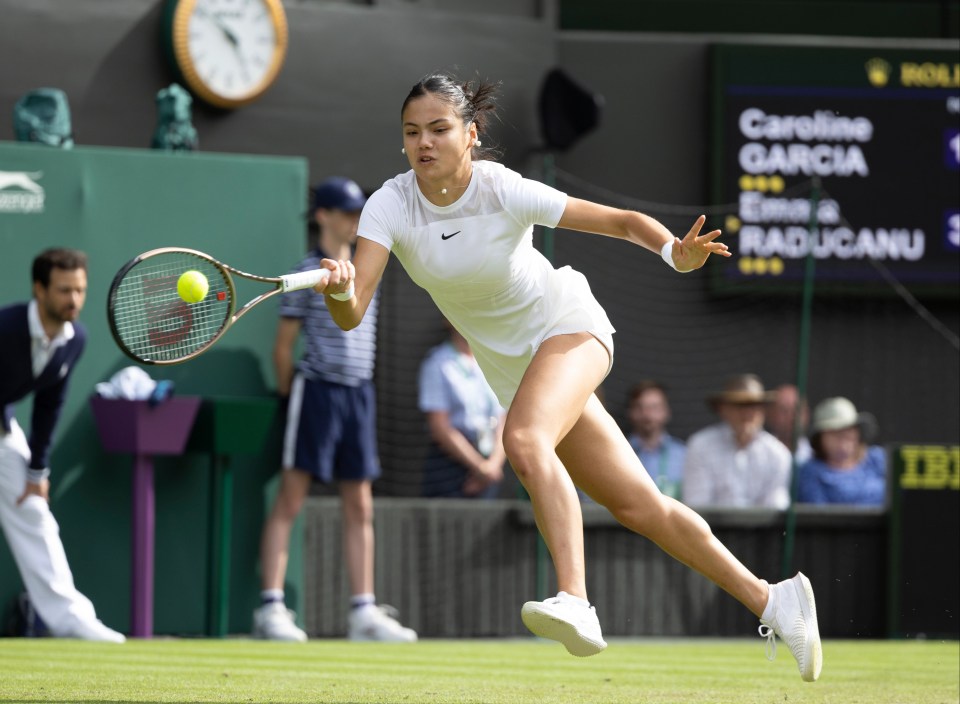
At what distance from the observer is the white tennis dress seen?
5.59 metres

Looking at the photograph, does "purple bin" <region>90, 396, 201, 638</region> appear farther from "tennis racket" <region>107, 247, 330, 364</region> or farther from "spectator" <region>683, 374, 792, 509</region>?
"spectator" <region>683, 374, 792, 509</region>

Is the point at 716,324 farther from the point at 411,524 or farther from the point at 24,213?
the point at 24,213

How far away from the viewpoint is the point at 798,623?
5672 millimetres

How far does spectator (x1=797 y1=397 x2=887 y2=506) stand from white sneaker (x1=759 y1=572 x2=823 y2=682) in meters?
5.18

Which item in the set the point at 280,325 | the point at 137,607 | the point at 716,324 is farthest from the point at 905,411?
the point at 137,607

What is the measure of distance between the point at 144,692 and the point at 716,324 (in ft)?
23.5

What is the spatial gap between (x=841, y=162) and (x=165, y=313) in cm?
698

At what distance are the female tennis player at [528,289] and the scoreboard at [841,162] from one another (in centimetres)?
616

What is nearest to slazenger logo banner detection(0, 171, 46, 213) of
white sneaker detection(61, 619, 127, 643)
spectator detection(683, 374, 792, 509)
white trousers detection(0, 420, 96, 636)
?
white trousers detection(0, 420, 96, 636)

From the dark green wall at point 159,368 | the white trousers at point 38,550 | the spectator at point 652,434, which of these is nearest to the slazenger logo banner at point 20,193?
the dark green wall at point 159,368

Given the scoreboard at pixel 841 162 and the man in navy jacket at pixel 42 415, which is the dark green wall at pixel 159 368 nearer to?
the man in navy jacket at pixel 42 415

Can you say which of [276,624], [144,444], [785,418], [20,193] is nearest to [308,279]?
[144,444]

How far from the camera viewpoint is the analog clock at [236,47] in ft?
36.7

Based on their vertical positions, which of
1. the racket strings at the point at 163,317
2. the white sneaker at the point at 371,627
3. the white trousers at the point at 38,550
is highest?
the racket strings at the point at 163,317
